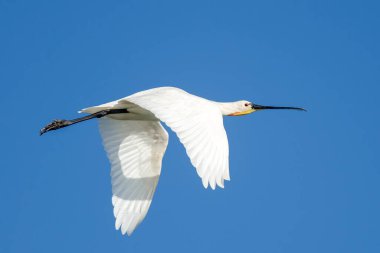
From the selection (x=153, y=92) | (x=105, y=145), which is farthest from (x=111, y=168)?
(x=153, y=92)

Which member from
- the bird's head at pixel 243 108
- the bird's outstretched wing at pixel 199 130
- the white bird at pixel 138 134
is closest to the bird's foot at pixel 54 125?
the white bird at pixel 138 134

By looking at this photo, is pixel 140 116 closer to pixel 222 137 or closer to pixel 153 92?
pixel 153 92

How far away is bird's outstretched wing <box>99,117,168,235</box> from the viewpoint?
53.9 feet

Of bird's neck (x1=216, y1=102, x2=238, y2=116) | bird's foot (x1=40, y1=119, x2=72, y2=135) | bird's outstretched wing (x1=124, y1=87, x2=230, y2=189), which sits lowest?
bird's outstretched wing (x1=124, y1=87, x2=230, y2=189)

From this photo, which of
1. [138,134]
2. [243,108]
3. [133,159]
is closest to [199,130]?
[133,159]

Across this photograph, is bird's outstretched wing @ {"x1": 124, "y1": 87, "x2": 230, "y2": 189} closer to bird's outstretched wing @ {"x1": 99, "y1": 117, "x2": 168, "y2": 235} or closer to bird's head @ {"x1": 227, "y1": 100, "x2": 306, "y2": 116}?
bird's outstretched wing @ {"x1": 99, "y1": 117, "x2": 168, "y2": 235}

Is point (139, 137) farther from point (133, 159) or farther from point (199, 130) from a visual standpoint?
point (199, 130)

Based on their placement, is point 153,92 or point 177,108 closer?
point 177,108

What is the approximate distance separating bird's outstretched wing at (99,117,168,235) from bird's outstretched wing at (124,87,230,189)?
11.1 feet

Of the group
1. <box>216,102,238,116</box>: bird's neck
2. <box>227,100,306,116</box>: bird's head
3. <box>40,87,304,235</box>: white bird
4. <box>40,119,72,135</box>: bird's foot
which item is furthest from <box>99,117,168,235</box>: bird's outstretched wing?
<box>227,100,306,116</box>: bird's head

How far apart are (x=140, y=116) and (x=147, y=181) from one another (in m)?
1.50

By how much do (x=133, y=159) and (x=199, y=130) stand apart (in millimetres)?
5266

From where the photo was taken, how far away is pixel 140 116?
53.4 feet

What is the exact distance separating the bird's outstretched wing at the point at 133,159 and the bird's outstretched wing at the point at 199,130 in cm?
337
